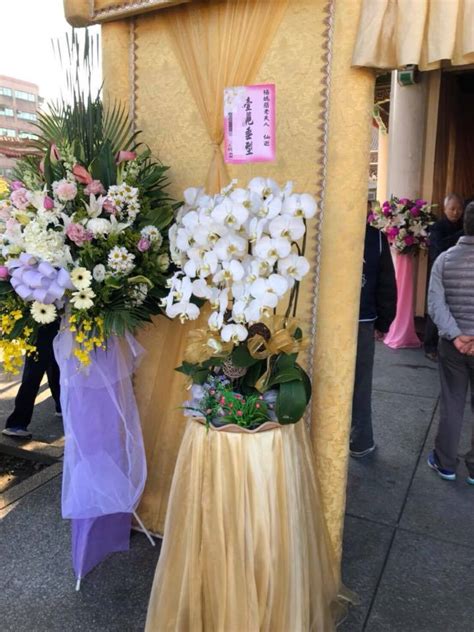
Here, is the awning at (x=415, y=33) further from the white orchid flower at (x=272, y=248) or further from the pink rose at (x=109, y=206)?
the pink rose at (x=109, y=206)

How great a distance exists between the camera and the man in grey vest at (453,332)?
10.5 ft

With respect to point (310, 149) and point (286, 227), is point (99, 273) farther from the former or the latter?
point (310, 149)

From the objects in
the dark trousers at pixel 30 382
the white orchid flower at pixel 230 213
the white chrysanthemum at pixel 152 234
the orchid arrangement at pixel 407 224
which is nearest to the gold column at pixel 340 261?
the white orchid flower at pixel 230 213

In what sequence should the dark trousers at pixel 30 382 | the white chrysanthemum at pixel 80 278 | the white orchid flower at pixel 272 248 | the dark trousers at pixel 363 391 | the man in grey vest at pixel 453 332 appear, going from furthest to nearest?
the dark trousers at pixel 30 382 < the dark trousers at pixel 363 391 < the man in grey vest at pixel 453 332 < the white chrysanthemum at pixel 80 278 < the white orchid flower at pixel 272 248

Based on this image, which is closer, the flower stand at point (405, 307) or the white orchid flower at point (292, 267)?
the white orchid flower at point (292, 267)

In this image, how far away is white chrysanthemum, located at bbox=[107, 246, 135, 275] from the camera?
81.8 inches

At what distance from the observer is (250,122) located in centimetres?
227

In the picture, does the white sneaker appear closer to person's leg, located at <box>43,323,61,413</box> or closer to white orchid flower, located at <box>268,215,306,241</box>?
person's leg, located at <box>43,323,61,413</box>

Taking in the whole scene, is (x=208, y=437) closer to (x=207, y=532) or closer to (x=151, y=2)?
(x=207, y=532)

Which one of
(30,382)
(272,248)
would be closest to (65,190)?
(272,248)

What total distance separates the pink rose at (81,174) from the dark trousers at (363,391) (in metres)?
2.16

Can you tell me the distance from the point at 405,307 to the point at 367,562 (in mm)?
4207

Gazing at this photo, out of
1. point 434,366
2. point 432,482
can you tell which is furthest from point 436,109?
point 432,482

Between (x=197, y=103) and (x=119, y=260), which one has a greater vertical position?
(x=197, y=103)
